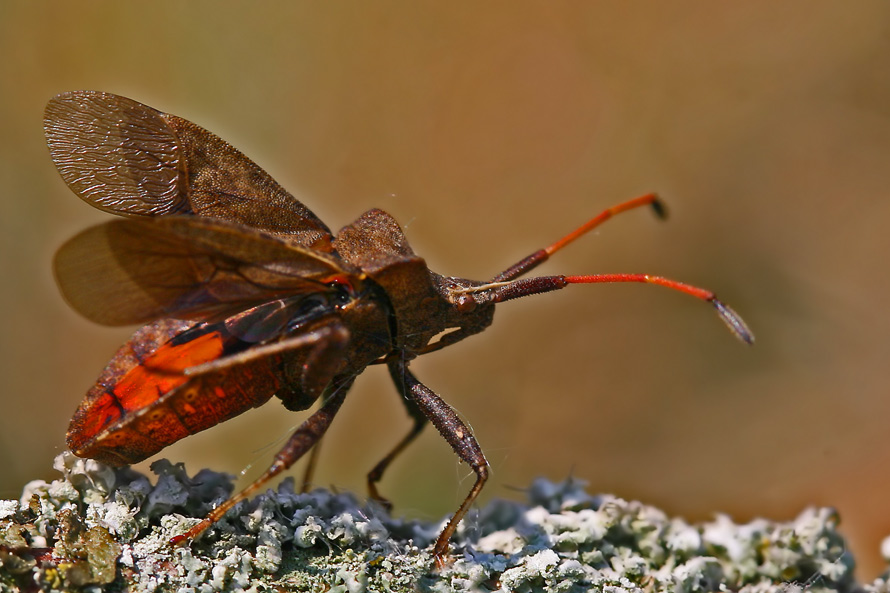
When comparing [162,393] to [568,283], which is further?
[568,283]

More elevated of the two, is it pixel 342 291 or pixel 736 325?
pixel 736 325

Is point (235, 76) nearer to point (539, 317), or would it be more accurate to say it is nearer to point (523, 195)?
point (523, 195)

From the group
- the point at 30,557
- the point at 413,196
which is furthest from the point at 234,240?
the point at 413,196

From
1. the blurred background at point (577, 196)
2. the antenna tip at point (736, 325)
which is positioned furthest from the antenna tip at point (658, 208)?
the blurred background at point (577, 196)

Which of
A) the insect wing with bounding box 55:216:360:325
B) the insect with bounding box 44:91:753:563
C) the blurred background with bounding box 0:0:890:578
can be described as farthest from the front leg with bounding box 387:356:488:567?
the blurred background with bounding box 0:0:890:578

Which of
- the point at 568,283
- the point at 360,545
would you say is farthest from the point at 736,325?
the point at 360,545

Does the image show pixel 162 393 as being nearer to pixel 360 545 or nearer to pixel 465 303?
pixel 360 545

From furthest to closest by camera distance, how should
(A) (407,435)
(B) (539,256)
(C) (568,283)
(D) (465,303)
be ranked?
(A) (407,435) < (B) (539,256) < (C) (568,283) < (D) (465,303)

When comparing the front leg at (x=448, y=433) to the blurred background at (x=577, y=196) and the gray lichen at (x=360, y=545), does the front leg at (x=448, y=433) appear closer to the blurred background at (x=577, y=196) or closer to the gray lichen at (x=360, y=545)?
the gray lichen at (x=360, y=545)
